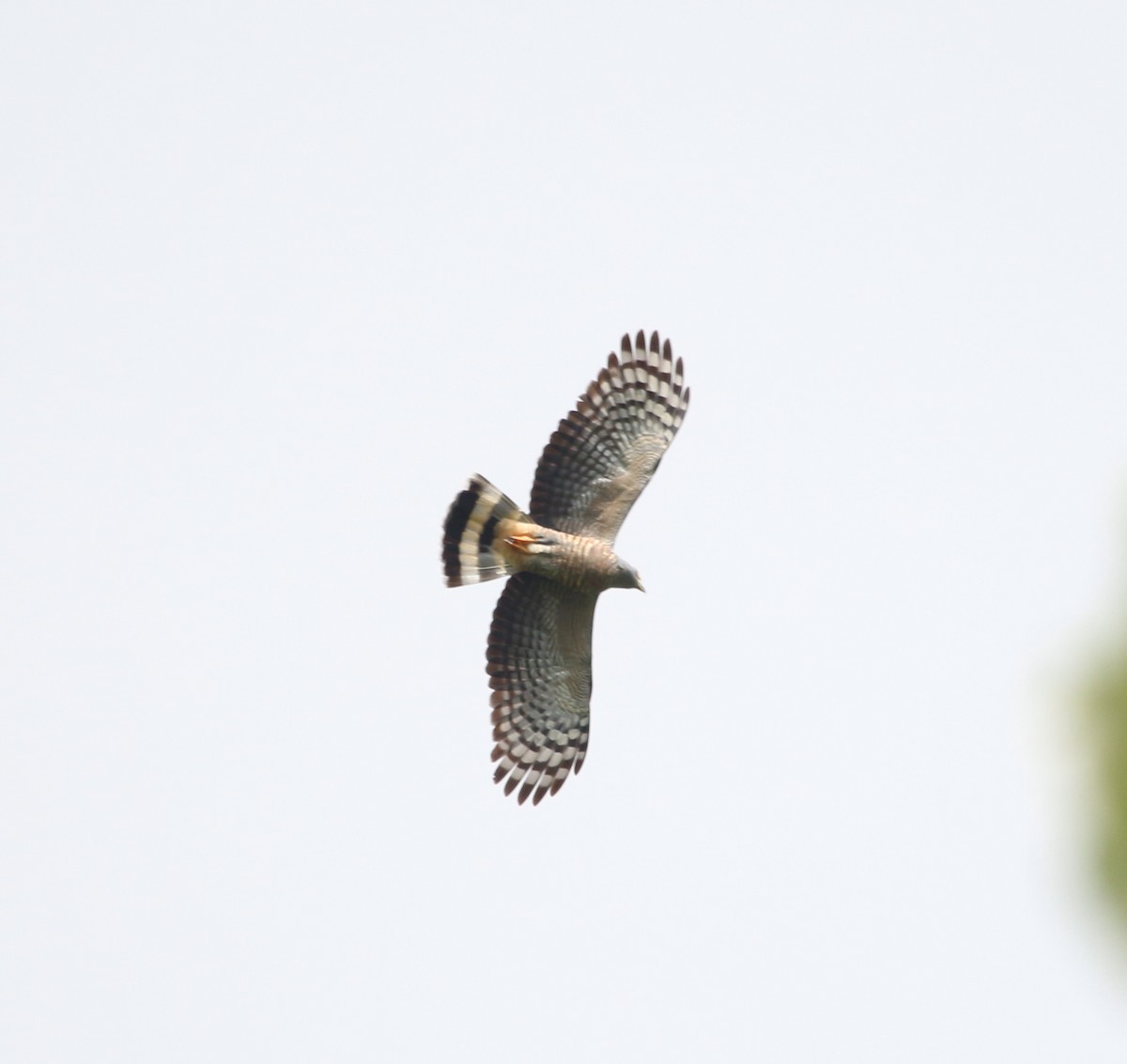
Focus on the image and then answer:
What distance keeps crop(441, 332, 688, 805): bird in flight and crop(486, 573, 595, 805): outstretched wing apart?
0.04 feet

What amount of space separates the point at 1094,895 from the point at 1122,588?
29.9 inches

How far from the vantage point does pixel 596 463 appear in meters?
11.8

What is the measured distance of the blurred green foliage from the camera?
3951mm

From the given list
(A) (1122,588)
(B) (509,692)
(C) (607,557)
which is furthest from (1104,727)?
(B) (509,692)

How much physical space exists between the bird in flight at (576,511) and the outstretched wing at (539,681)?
0.04ft

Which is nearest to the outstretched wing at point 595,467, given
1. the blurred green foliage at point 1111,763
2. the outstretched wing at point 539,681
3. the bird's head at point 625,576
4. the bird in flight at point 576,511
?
the bird in flight at point 576,511

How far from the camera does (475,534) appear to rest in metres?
11.9

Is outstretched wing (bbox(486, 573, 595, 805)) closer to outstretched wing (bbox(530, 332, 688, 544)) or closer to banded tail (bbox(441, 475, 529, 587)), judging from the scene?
banded tail (bbox(441, 475, 529, 587))

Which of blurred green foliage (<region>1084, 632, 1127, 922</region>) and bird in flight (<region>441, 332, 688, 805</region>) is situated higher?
bird in flight (<region>441, 332, 688, 805</region>)

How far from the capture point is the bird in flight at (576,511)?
38.7ft

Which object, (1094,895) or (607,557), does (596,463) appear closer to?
(607,557)

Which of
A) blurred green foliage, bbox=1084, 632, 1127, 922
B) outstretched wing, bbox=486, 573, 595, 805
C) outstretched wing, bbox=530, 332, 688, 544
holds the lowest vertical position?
blurred green foliage, bbox=1084, 632, 1127, 922

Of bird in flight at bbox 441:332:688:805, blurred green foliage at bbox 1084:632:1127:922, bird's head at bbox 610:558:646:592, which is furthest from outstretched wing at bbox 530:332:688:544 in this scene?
blurred green foliage at bbox 1084:632:1127:922

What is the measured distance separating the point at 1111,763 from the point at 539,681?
8.71m
